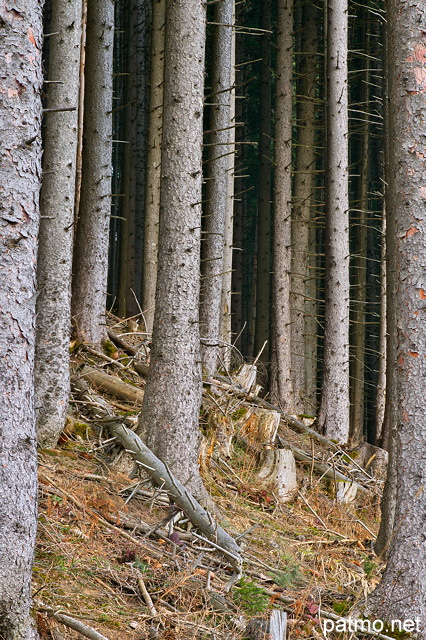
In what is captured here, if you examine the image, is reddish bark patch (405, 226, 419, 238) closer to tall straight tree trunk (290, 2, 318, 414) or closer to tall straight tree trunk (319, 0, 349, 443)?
tall straight tree trunk (319, 0, 349, 443)

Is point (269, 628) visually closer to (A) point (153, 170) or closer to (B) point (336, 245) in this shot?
(B) point (336, 245)

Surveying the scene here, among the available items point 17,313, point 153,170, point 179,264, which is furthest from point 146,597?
point 153,170

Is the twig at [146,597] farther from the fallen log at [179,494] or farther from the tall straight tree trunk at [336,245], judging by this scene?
the tall straight tree trunk at [336,245]

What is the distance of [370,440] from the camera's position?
758 inches

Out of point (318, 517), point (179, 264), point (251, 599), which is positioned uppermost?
point (179, 264)

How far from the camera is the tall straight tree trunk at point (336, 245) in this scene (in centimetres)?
1005

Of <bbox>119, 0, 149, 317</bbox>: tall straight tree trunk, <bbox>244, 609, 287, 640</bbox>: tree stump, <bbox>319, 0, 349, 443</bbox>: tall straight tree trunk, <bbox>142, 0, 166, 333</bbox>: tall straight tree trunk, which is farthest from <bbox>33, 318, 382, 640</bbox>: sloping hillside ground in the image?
<bbox>119, 0, 149, 317</bbox>: tall straight tree trunk

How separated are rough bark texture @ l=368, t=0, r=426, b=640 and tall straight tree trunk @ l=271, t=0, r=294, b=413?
6739 mm

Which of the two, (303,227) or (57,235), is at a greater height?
(303,227)

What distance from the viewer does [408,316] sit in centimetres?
453

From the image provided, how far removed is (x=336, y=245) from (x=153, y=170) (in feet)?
11.5

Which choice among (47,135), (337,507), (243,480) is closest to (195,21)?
(47,135)

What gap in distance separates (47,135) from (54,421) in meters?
2.89

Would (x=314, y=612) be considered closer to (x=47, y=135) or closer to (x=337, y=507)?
(x=337, y=507)
